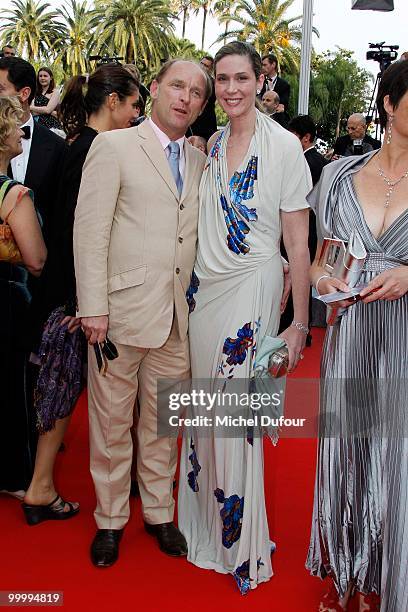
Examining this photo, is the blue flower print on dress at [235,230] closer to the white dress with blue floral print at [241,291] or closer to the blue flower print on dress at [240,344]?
the white dress with blue floral print at [241,291]

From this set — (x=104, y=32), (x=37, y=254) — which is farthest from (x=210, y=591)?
(x=104, y=32)

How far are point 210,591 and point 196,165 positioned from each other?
1.69m

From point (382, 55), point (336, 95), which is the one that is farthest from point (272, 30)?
point (382, 55)

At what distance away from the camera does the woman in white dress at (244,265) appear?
272 cm

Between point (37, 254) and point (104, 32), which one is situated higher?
point (104, 32)

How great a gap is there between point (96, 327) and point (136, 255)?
320mm

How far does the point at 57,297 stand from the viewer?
317cm

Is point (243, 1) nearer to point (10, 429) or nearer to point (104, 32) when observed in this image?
point (104, 32)

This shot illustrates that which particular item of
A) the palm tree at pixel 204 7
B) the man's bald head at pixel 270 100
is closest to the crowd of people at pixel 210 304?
the man's bald head at pixel 270 100

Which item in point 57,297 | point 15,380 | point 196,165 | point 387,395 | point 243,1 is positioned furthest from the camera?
point 243,1

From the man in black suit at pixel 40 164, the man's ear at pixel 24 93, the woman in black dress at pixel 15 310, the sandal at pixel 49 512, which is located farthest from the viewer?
the man's ear at pixel 24 93

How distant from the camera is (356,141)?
8.12 metres

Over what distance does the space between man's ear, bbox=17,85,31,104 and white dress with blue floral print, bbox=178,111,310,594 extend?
1.39 m

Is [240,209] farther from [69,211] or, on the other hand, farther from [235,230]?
[69,211]
